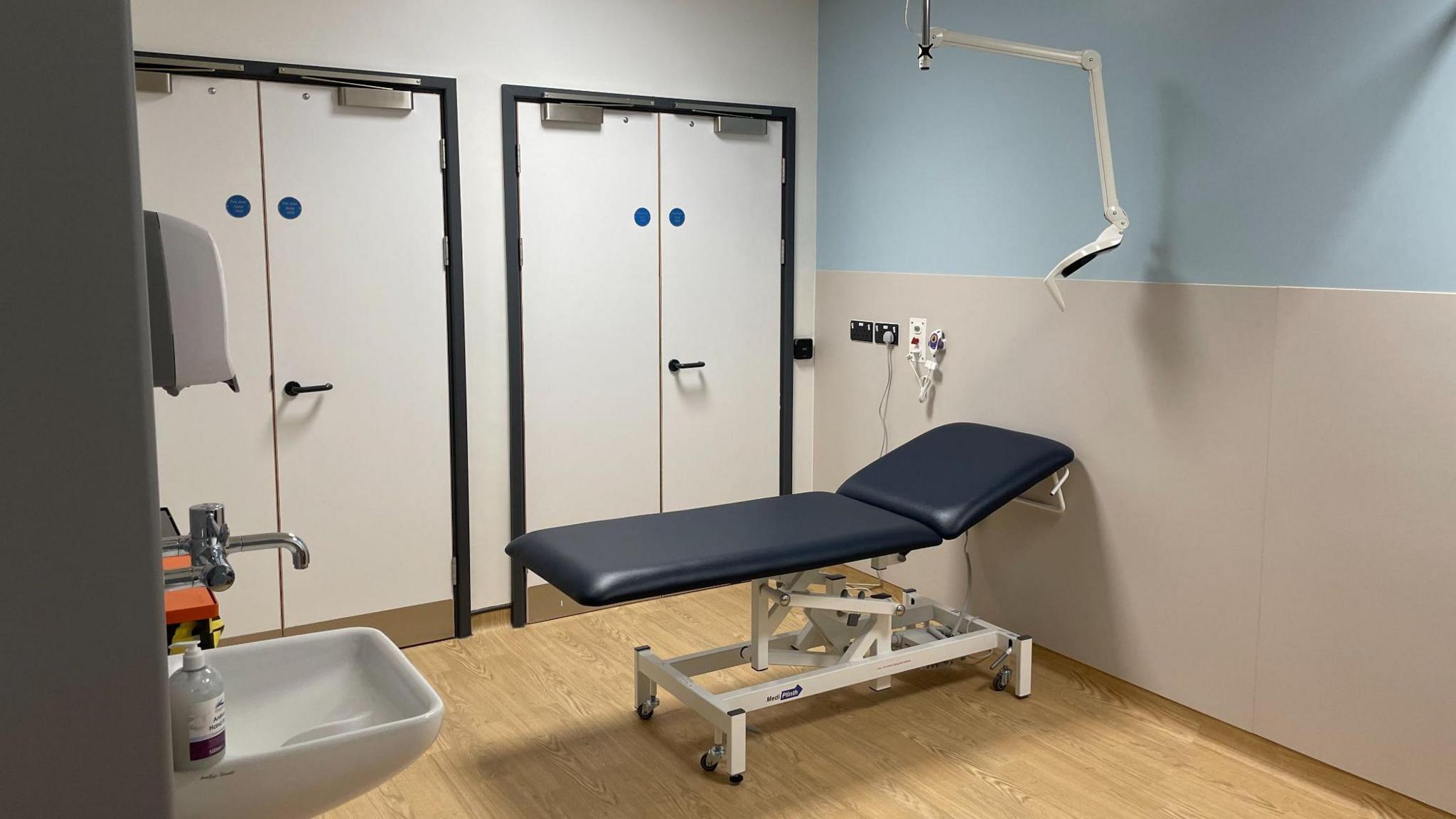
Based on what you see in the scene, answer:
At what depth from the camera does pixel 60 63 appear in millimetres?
1157

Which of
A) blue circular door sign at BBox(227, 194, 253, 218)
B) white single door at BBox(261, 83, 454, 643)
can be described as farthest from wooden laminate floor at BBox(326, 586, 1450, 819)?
blue circular door sign at BBox(227, 194, 253, 218)

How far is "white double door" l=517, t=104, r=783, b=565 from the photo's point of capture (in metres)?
3.95

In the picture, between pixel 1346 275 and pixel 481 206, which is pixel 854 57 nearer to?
pixel 481 206

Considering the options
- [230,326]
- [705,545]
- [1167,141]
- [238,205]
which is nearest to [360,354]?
[230,326]

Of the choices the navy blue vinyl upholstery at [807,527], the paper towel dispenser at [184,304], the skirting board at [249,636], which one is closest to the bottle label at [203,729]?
the paper towel dispenser at [184,304]

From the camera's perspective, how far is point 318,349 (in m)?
3.55

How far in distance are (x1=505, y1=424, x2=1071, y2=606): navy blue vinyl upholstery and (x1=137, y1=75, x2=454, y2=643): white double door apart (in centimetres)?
99

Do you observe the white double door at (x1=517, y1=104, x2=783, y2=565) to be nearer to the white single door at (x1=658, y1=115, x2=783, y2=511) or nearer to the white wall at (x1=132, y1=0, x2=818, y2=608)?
the white single door at (x1=658, y1=115, x2=783, y2=511)

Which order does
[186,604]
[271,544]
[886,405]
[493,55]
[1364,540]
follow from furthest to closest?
[886,405], [493,55], [1364,540], [186,604], [271,544]

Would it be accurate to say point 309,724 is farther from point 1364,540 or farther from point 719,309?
point 719,309

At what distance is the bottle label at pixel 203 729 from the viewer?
1.47 meters

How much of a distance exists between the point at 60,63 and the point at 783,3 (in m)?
3.61

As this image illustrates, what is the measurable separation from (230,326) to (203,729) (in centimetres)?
211

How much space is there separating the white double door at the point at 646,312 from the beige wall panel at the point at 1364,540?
2104 mm
